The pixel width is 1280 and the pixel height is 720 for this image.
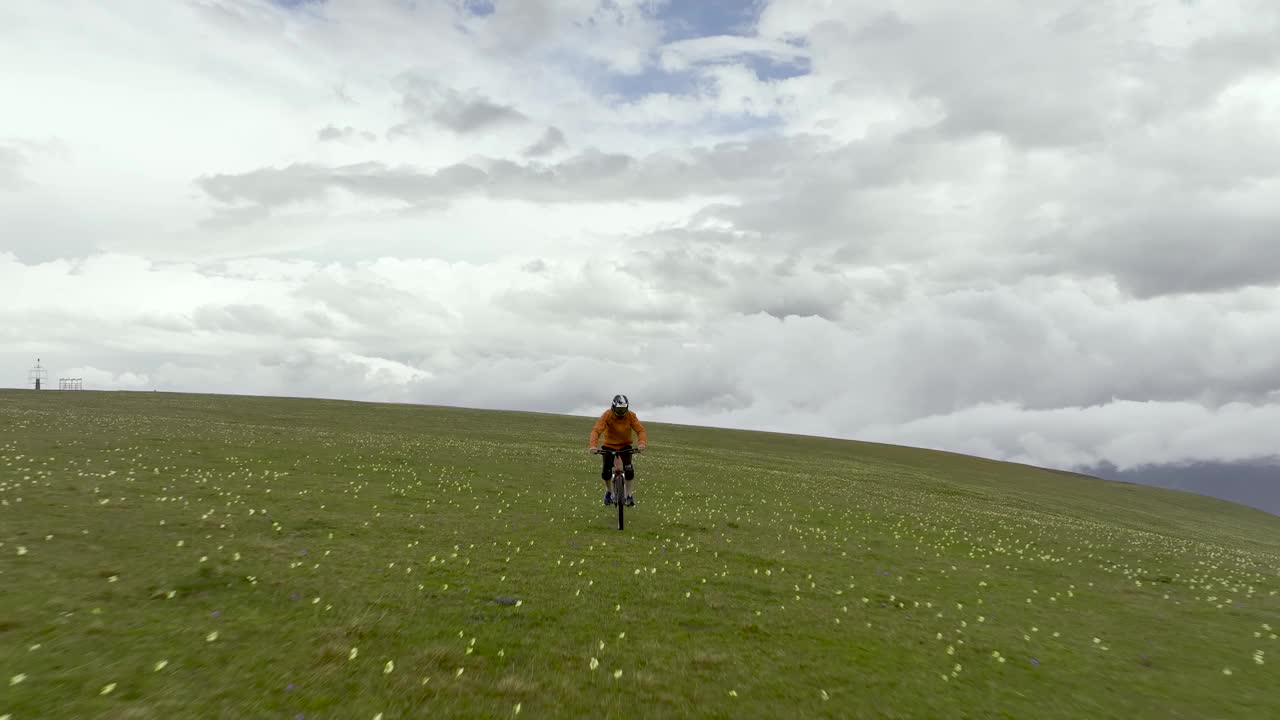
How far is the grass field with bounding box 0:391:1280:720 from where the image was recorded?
309 inches

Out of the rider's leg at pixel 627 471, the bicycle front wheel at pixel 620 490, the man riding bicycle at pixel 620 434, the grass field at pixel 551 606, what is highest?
the man riding bicycle at pixel 620 434

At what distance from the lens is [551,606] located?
449 inches

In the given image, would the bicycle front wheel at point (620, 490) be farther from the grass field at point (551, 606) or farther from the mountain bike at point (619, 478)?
the grass field at point (551, 606)

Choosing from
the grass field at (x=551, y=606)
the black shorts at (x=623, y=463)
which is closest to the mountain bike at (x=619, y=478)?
the black shorts at (x=623, y=463)

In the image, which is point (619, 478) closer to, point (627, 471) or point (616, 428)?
point (627, 471)

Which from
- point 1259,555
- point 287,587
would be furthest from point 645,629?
point 1259,555

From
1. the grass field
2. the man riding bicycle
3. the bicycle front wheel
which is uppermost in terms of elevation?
the man riding bicycle

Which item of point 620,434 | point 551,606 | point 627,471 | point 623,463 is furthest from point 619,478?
point 551,606

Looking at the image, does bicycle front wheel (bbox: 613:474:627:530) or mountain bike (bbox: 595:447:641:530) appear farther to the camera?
bicycle front wheel (bbox: 613:474:627:530)

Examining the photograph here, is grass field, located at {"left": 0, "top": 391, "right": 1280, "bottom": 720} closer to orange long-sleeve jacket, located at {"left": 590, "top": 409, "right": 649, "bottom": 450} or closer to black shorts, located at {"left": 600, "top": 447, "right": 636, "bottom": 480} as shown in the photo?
black shorts, located at {"left": 600, "top": 447, "right": 636, "bottom": 480}

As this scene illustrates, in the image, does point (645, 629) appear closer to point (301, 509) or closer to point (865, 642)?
point (865, 642)

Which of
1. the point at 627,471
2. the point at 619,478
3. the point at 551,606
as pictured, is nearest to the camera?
the point at 551,606

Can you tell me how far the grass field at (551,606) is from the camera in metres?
7.86

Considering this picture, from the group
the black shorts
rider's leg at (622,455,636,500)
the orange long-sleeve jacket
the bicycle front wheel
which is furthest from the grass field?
the orange long-sleeve jacket
